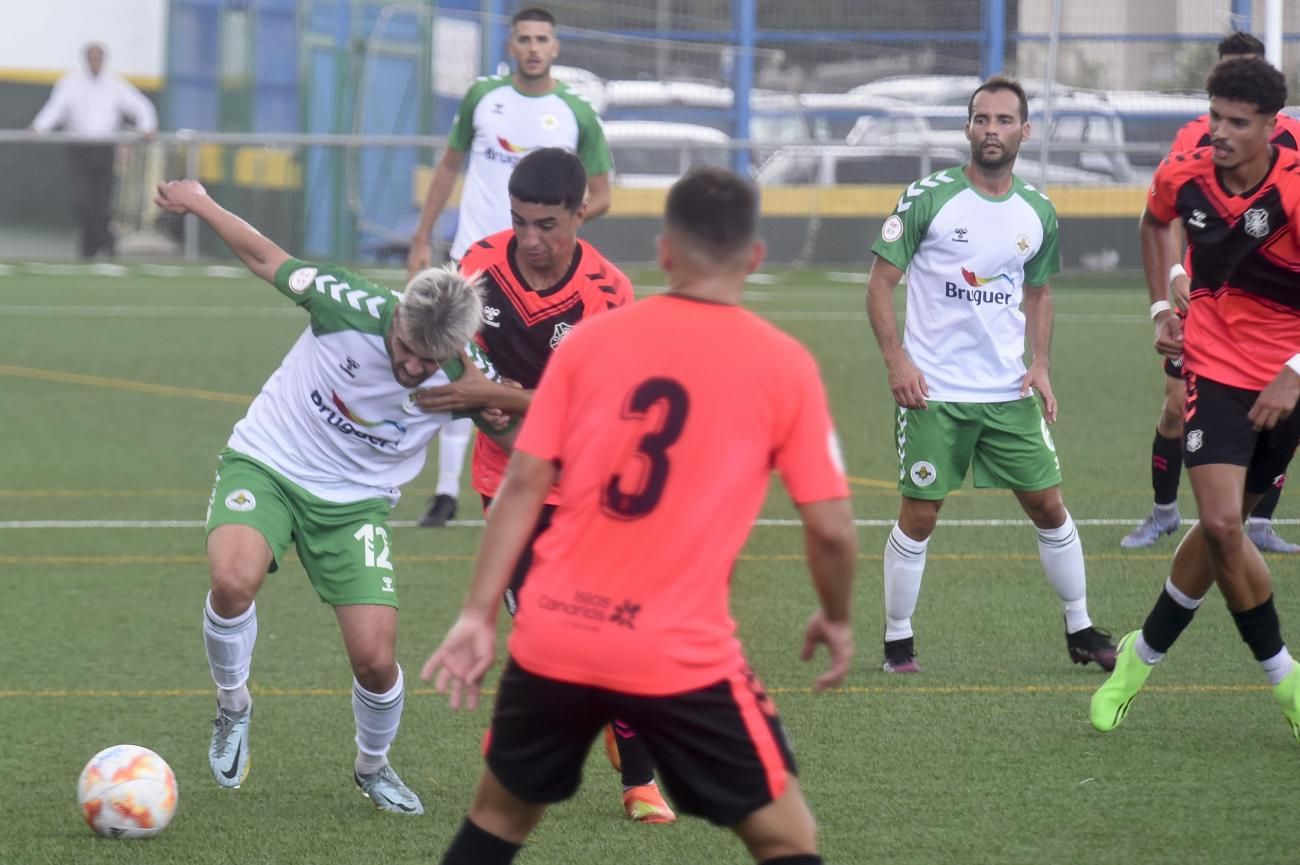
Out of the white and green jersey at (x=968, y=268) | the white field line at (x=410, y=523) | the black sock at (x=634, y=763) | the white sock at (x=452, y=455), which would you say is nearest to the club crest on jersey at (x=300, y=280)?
the black sock at (x=634, y=763)

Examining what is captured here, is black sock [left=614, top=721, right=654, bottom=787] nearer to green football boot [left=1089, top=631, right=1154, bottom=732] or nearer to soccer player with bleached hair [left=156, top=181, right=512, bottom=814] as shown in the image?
soccer player with bleached hair [left=156, top=181, right=512, bottom=814]

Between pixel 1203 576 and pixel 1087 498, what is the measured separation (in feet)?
13.6

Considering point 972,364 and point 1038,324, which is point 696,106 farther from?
point 972,364

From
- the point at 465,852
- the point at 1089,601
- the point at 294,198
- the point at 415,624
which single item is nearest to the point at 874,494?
the point at 1089,601

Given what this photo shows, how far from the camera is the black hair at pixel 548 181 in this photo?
17.3 ft

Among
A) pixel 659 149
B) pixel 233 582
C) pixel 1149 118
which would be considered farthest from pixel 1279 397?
pixel 659 149

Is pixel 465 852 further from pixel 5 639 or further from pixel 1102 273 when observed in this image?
pixel 1102 273

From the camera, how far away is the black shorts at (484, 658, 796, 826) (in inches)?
135

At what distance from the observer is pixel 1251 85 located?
551cm

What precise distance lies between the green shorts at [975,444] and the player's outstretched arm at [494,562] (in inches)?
129

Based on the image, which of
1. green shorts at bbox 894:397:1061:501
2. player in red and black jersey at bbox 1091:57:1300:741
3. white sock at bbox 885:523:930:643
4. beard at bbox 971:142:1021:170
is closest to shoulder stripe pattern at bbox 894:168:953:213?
beard at bbox 971:142:1021:170

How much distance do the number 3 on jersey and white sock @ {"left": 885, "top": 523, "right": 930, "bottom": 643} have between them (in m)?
3.38

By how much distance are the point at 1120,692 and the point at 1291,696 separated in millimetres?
513

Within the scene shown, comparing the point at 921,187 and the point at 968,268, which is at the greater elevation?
the point at 921,187
